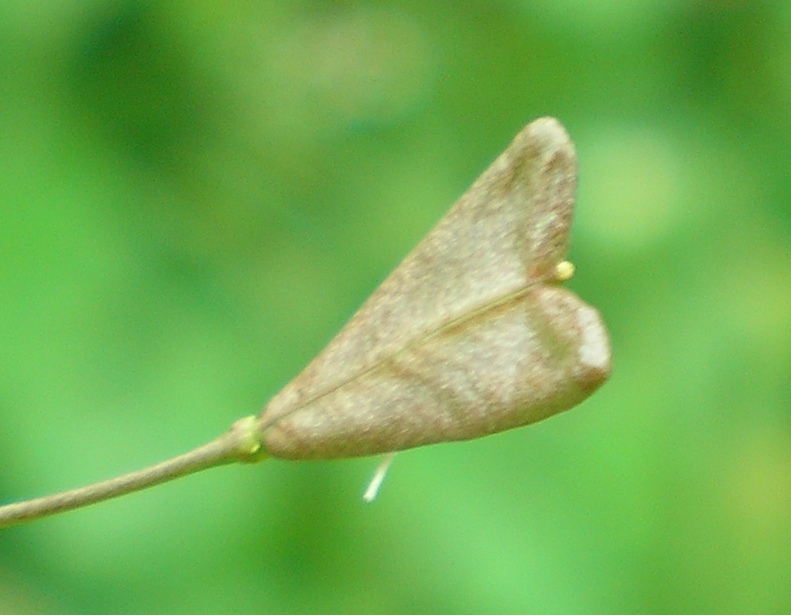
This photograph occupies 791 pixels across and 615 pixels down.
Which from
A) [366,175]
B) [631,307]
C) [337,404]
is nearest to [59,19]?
[366,175]

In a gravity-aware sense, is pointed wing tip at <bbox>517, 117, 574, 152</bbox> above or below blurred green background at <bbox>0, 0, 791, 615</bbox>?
above

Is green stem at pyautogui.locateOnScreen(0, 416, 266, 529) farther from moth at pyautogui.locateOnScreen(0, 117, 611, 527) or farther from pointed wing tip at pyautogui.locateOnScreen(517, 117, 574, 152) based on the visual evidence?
pointed wing tip at pyautogui.locateOnScreen(517, 117, 574, 152)

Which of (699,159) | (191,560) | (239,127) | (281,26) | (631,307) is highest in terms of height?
(281,26)

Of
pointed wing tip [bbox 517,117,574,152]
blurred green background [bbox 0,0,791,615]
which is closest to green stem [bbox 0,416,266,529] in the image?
pointed wing tip [bbox 517,117,574,152]

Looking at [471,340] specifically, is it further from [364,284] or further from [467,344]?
[364,284]

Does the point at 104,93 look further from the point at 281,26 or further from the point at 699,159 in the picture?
the point at 699,159

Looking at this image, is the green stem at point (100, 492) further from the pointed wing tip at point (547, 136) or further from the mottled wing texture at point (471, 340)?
the pointed wing tip at point (547, 136)

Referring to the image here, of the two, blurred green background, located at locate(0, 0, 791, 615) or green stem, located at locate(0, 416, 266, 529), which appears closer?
green stem, located at locate(0, 416, 266, 529)

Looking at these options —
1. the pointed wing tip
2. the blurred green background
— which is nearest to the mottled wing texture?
the pointed wing tip
